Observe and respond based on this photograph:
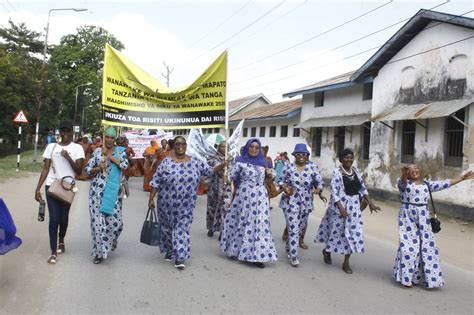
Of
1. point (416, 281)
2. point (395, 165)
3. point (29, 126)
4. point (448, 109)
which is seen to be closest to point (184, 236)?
point (416, 281)

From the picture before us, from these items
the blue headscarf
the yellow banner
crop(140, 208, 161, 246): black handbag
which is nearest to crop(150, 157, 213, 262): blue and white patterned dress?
crop(140, 208, 161, 246): black handbag

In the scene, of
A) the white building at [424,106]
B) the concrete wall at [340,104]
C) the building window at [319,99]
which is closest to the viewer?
the white building at [424,106]

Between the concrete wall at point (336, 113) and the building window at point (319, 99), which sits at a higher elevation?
the building window at point (319, 99)

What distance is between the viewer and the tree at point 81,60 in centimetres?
4725

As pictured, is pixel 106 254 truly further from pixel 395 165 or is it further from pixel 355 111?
pixel 355 111

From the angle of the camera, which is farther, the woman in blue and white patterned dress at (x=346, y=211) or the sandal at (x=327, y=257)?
the sandal at (x=327, y=257)

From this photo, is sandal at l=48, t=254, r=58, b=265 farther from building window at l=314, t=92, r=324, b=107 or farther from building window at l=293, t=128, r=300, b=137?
building window at l=293, t=128, r=300, b=137

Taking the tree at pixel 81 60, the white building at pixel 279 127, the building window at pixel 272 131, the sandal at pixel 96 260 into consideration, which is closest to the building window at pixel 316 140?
the white building at pixel 279 127

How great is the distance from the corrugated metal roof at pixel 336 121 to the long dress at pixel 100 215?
1219 cm

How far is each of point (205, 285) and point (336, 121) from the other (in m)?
14.1

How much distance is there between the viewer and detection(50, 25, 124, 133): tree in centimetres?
4725

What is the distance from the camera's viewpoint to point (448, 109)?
38.1ft

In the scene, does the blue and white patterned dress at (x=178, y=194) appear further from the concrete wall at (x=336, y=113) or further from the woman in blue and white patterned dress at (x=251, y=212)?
the concrete wall at (x=336, y=113)

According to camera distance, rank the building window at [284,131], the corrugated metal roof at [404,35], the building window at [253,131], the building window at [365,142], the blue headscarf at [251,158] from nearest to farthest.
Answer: the blue headscarf at [251,158]
the corrugated metal roof at [404,35]
the building window at [365,142]
the building window at [284,131]
the building window at [253,131]
